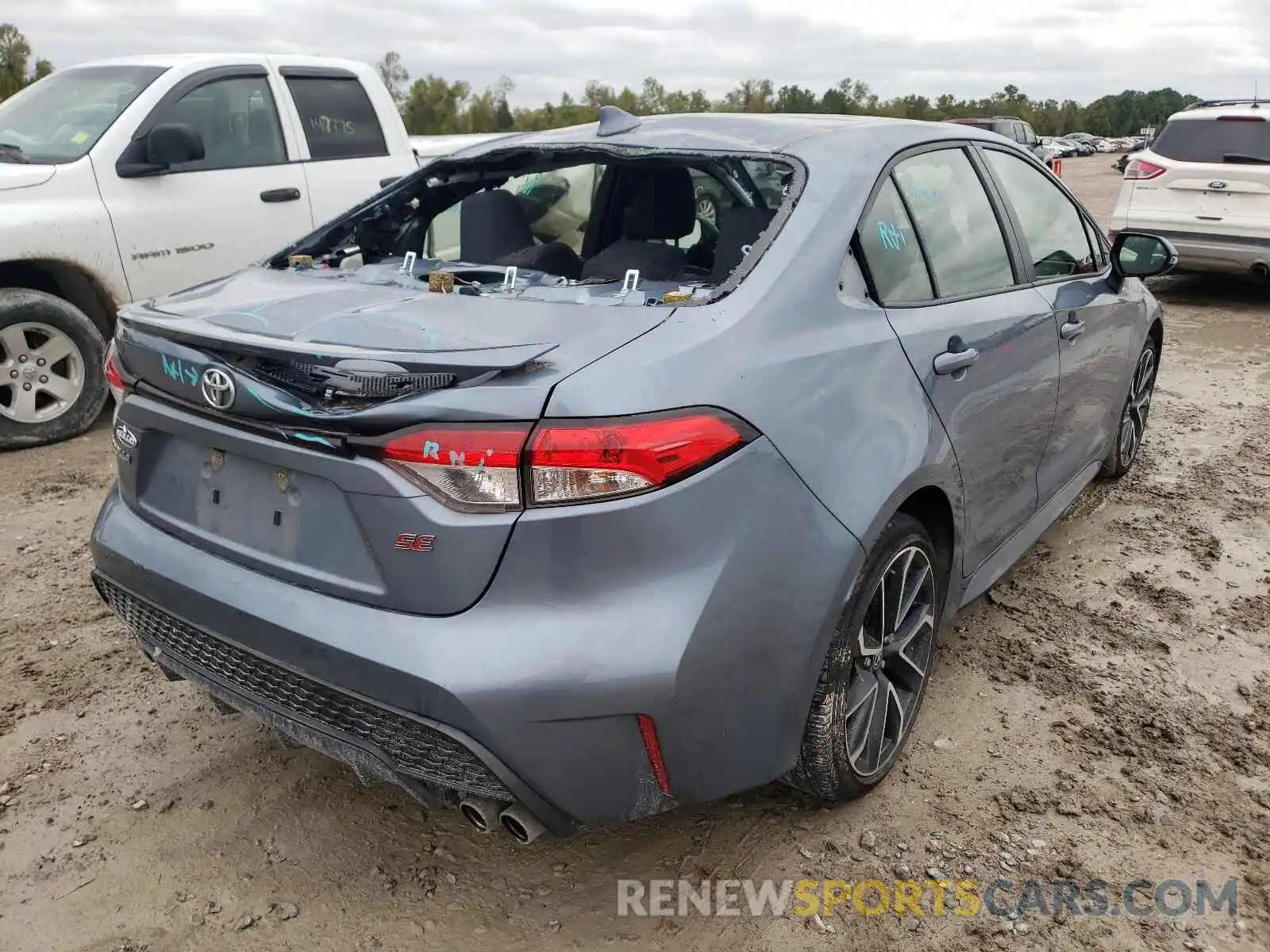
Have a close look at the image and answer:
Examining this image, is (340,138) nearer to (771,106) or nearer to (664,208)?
(664,208)

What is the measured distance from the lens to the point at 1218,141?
8953mm

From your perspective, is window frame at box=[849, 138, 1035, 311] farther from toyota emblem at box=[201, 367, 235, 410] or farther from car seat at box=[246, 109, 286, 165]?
car seat at box=[246, 109, 286, 165]

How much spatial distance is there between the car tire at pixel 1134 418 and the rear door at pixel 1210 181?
480 cm

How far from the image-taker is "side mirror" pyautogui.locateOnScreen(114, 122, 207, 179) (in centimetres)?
538

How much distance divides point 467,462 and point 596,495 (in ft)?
0.77

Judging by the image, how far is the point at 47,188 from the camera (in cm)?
529

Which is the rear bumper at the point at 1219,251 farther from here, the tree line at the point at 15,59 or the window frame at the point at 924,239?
the tree line at the point at 15,59

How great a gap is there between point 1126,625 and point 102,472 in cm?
450

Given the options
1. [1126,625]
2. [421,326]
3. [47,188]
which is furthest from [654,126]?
[47,188]

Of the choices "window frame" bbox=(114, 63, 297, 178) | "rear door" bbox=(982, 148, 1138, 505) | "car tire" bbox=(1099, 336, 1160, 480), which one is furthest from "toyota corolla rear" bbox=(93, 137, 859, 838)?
"window frame" bbox=(114, 63, 297, 178)

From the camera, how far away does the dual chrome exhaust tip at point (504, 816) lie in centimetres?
200

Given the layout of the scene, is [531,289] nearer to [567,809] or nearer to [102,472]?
[567,809]

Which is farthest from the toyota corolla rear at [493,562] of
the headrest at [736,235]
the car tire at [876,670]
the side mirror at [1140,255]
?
the side mirror at [1140,255]

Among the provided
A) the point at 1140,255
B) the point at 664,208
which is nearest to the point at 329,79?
the point at 664,208
